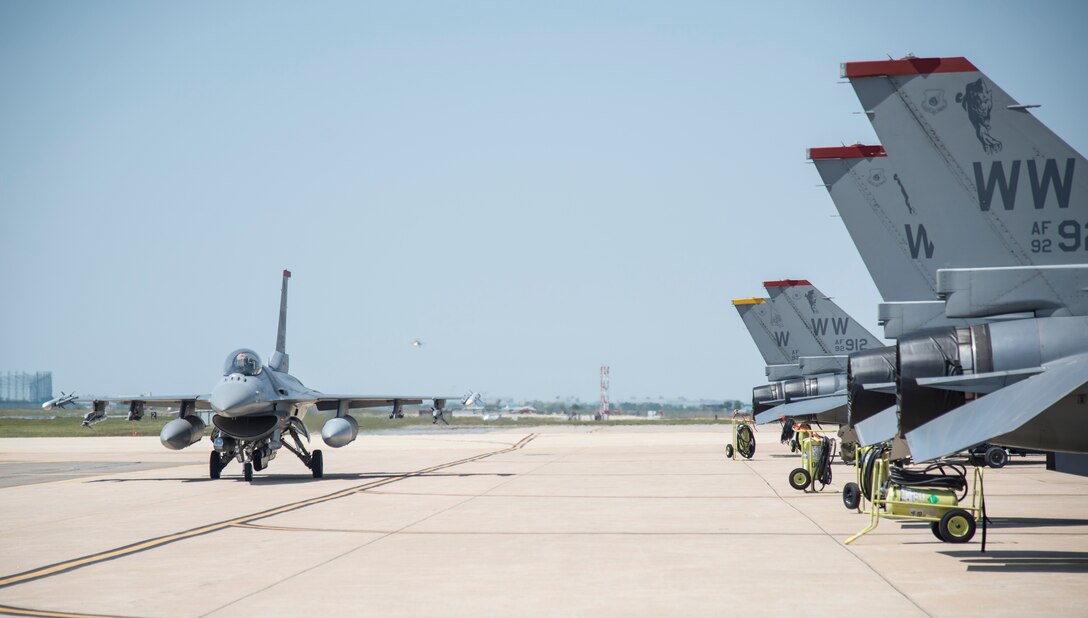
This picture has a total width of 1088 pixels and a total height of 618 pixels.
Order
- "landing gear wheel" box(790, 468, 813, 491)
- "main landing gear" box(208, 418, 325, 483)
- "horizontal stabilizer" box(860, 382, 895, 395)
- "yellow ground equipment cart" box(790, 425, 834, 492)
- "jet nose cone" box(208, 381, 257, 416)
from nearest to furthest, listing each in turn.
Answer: "horizontal stabilizer" box(860, 382, 895, 395) < "yellow ground equipment cart" box(790, 425, 834, 492) < "landing gear wheel" box(790, 468, 813, 491) < "jet nose cone" box(208, 381, 257, 416) < "main landing gear" box(208, 418, 325, 483)

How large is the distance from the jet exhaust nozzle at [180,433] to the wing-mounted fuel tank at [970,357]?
17718 millimetres

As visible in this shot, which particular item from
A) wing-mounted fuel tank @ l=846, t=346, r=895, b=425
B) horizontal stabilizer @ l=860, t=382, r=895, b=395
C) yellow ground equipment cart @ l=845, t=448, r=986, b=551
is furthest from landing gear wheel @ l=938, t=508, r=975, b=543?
wing-mounted fuel tank @ l=846, t=346, r=895, b=425

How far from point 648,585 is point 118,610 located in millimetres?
4649

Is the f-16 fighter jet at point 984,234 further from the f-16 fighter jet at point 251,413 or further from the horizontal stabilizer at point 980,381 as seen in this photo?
the f-16 fighter jet at point 251,413

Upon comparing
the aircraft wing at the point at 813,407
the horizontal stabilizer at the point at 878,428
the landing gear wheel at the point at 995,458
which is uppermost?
the aircraft wing at the point at 813,407

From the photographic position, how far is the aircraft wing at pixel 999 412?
7781 mm

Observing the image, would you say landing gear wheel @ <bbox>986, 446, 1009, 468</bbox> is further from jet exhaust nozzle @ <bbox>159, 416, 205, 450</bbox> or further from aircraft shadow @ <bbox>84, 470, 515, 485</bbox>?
jet exhaust nozzle @ <bbox>159, 416, 205, 450</bbox>

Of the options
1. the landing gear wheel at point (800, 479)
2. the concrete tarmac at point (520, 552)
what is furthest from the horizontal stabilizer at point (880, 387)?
the landing gear wheel at point (800, 479)

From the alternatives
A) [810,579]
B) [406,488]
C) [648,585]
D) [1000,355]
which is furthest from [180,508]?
[1000,355]

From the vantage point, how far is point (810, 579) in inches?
364

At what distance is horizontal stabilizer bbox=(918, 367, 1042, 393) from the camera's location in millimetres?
9625

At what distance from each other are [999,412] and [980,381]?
1551 millimetres

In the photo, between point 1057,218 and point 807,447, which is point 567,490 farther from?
point 1057,218

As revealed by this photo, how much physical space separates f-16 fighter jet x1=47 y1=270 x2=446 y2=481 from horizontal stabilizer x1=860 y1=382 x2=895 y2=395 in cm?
1337
